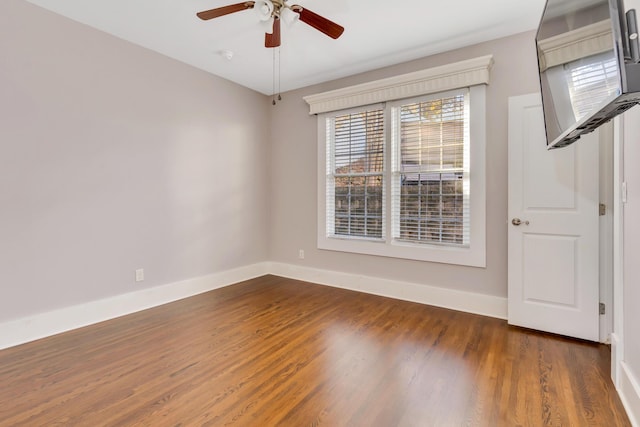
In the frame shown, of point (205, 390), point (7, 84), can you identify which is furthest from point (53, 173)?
point (205, 390)

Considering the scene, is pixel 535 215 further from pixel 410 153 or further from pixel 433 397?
pixel 433 397

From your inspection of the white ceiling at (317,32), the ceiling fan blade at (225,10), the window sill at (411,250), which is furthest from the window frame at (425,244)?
the ceiling fan blade at (225,10)

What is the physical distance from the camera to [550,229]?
2652 millimetres

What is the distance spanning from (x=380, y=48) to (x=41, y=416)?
3909mm

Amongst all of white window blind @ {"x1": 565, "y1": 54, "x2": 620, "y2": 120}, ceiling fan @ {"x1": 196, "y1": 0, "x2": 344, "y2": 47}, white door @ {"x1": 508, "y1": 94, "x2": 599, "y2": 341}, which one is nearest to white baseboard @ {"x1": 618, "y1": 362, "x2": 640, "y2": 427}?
white door @ {"x1": 508, "y1": 94, "x2": 599, "y2": 341}

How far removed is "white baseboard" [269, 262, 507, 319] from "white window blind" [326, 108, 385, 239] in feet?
1.87

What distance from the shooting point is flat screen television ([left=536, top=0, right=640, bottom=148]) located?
982mm

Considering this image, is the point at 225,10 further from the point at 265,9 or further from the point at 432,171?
the point at 432,171

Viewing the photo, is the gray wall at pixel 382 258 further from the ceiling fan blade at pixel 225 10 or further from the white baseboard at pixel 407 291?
the ceiling fan blade at pixel 225 10

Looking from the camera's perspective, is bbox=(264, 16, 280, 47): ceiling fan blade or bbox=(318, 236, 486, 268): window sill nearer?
bbox=(264, 16, 280, 47): ceiling fan blade

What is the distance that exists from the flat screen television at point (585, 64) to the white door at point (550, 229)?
84 centimetres

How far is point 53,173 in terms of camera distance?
2.66m

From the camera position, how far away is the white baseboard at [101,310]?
2482 mm

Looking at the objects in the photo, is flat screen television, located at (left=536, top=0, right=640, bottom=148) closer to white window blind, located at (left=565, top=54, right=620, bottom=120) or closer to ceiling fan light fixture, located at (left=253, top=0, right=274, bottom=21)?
white window blind, located at (left=565, top=54, right=620, bottom=120)
